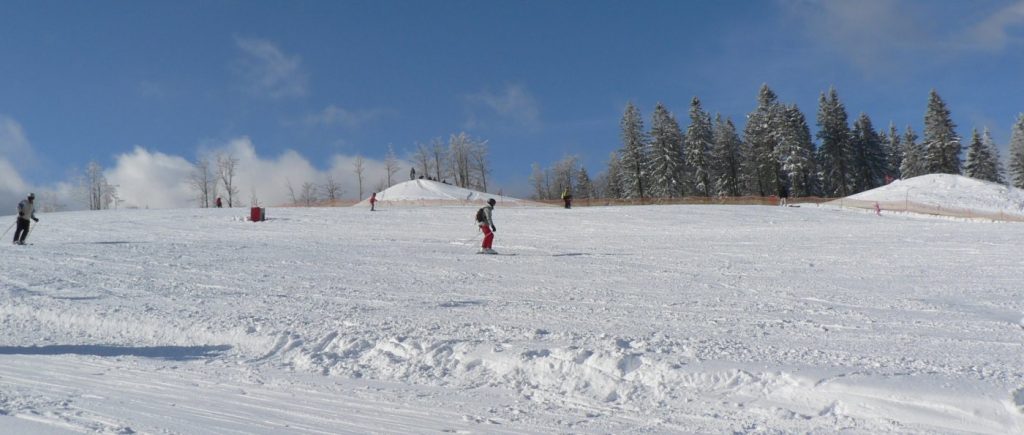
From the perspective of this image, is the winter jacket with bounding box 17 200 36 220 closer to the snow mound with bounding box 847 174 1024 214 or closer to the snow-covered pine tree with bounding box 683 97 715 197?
the snow mound with bounding box 847 174 1024 214

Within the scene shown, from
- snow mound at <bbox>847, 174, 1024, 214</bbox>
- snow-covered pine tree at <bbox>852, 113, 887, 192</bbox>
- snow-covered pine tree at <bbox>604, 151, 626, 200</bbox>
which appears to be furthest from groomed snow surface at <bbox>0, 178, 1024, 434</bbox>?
snow-covered pine tree at <bbox>604, 151, 626, 200</bbox>

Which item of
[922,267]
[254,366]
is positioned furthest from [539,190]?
[254,366]

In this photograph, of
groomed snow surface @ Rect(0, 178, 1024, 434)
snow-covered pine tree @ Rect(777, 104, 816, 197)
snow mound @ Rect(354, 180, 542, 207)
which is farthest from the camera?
snow-covered pine tree @ Rect(777, 104, 816, 197)

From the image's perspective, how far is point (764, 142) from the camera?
66.8 m

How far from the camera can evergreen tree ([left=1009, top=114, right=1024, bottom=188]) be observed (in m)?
70.4

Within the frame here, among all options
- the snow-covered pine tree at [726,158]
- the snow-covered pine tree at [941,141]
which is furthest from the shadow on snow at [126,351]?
the snow-covered pine tree at [941,141]

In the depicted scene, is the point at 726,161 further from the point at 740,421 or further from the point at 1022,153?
the point at 740,421

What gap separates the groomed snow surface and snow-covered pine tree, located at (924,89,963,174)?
57.9 metres

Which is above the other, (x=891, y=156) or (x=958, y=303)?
(x=891, y=156)

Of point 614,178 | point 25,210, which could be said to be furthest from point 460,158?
point 25,210

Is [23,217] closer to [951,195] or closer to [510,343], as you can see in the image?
[510,343]

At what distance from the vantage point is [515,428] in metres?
Result: 4.61

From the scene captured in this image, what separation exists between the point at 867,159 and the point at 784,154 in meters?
14.5

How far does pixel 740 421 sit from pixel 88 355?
666 cm
